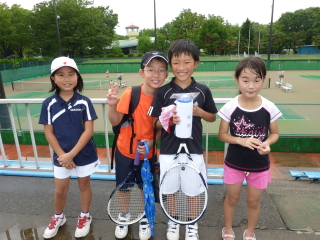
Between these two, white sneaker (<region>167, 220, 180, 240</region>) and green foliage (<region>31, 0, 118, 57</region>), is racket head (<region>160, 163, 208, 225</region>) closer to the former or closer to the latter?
white sneaker (<region>167, 220, 180, 240</region>)

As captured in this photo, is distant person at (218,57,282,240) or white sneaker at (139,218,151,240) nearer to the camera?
distant person at (218,57,282,240)

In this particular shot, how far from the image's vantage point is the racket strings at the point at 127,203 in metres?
2.38

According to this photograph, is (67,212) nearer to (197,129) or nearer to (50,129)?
(50,129)

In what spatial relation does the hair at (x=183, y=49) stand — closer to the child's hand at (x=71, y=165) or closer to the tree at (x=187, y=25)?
the child's hand at (x=71, y=165)

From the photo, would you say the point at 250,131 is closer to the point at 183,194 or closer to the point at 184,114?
the point at 184,114

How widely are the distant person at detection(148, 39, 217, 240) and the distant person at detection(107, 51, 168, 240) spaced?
0.36 ft

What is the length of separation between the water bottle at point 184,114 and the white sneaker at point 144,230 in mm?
1059

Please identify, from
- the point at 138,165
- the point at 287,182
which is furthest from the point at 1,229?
the point at 287,182

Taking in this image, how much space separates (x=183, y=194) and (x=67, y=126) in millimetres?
1224

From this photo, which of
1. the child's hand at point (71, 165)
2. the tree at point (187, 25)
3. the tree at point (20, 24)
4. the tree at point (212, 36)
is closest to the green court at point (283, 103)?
the child's hand at point (71, 165)

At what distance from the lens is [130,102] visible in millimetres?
2266

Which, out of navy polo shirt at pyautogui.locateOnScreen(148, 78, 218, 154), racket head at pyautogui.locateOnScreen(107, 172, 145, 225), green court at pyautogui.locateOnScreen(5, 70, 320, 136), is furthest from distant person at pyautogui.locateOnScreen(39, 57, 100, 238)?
green court at pyautogui.locateOnScreen(5, 70, 320, 136)

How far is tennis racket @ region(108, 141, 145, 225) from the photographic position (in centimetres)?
235

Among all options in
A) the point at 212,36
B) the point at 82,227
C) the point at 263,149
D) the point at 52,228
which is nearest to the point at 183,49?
the point at 263,149
